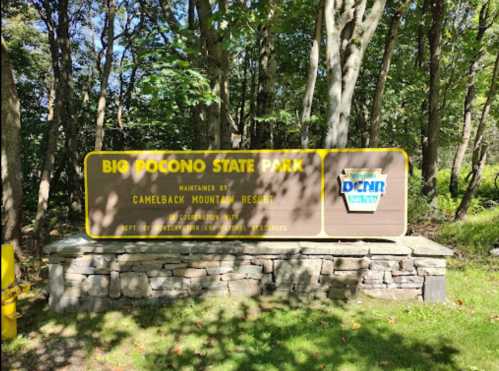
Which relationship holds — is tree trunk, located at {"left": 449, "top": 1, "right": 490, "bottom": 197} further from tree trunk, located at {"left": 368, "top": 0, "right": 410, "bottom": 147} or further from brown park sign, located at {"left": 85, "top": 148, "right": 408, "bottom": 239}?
brown park sign, located at {"left": 85, "top": 148, "right": 408, "bottom": 239}

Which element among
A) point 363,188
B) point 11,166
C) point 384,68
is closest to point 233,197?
point 363,188

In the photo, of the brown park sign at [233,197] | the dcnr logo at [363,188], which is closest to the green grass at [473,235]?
the brown park sign at [233,197]

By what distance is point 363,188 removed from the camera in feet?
17.6

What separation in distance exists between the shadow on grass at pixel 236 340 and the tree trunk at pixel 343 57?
2.84m

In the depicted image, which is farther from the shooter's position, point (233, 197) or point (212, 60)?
point (212, 60)

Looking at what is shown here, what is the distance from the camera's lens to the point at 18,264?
596cm

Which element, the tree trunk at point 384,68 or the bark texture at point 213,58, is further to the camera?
the tree trunk at point 384,68

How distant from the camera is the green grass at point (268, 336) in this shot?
157 inches

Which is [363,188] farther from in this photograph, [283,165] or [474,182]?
→ [474,182]

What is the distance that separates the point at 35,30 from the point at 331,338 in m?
20.1

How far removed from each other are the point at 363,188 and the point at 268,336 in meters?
2.40

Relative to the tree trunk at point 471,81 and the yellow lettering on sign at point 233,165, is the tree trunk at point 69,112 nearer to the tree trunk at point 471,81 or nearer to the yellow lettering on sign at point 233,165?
the yellow lettering on sign at point 233,165

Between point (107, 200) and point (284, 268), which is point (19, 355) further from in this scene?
point (284, 268)

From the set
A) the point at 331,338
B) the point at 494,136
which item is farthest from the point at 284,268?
the point at 494,136
